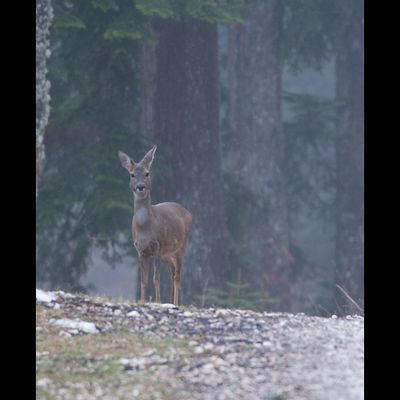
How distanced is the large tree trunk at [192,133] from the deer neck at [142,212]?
5190 mm

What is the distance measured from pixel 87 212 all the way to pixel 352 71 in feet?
27.9

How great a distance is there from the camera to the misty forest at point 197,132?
645 inches

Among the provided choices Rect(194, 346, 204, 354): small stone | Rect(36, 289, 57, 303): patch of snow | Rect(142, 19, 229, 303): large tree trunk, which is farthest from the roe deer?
Rect(142, 19, 229, 303): large tree trunk

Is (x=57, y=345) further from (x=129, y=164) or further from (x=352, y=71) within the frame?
(x=352, y=71)

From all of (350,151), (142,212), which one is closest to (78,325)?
(142,212)

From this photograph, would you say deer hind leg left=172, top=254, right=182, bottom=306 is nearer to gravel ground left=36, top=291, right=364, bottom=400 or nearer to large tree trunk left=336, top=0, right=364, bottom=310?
gravel ground left=36, top=291, right=364, bottom=400

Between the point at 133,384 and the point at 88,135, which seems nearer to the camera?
the point at 133,384

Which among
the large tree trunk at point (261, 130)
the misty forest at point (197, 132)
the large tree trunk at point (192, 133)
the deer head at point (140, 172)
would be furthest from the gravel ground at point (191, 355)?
the large tree trunk at point (261, 130)

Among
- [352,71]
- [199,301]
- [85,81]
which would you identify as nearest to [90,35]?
[85,81]

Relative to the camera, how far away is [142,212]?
39.9 ft

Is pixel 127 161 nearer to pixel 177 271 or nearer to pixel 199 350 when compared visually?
pixel 177 271

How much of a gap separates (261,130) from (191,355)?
1430 cm

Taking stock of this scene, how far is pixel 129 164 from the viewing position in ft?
40.3
